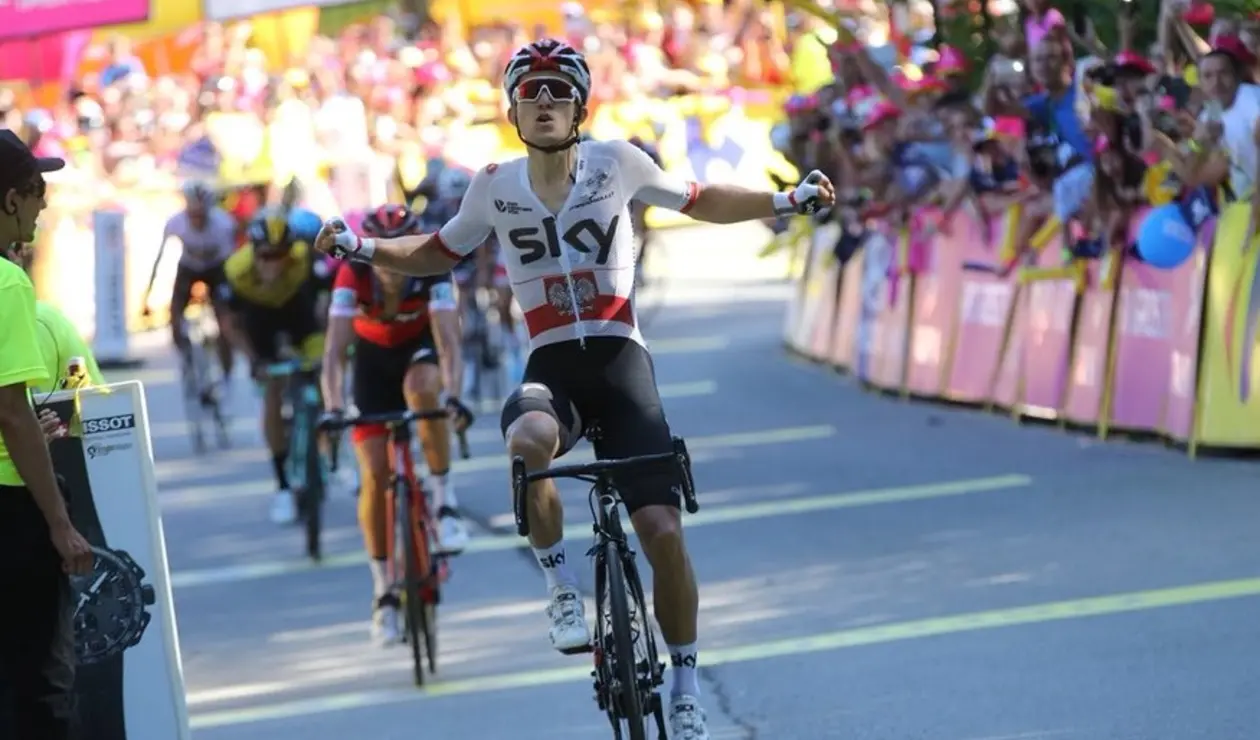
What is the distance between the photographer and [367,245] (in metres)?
7.85

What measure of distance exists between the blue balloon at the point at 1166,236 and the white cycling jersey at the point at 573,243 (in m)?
6.30

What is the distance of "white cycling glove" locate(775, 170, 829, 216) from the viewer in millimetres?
7602

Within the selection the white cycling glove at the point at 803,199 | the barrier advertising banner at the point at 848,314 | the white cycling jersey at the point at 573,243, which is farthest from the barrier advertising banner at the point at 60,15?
the white cycling glove at the point at 803,199

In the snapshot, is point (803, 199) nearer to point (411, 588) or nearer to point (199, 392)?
point (411, 588)

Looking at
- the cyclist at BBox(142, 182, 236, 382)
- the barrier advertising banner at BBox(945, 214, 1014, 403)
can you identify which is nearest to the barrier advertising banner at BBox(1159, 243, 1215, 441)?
the barrier advertising banner at BBox(945, 214, 1014, 403)

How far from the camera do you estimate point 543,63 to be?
7551 mm

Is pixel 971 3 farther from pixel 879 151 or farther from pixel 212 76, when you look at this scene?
pixel 212 76

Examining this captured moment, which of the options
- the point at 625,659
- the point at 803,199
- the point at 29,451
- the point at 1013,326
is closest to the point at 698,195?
the point at 803,199

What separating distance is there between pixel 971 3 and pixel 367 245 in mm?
10456

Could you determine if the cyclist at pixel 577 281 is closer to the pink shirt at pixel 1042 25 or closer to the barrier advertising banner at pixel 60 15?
the pink shirt at pixel 1042 25

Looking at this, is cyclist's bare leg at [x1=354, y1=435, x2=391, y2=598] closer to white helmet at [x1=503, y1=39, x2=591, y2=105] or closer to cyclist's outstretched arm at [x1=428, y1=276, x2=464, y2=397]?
cyclist's outstretched arm at [x1=428, y1=276, x2=464, y2=397]

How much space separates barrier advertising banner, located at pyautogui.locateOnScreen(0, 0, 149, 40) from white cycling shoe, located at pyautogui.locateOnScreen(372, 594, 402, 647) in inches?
633

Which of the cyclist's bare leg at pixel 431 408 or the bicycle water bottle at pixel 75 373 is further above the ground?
the bicycle water bottle at pixel 75 373

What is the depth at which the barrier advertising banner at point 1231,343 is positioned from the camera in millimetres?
13438
